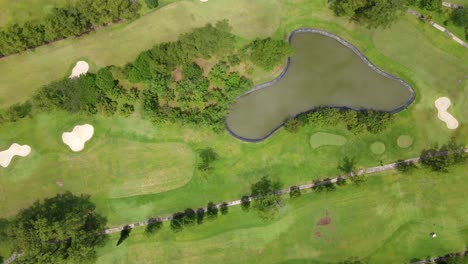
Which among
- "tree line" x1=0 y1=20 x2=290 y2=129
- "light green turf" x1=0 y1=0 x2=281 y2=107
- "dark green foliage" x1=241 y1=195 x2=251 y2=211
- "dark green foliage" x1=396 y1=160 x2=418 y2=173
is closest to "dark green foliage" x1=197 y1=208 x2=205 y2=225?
"dark green foliage" x1=241 y1=195 x2=251 y2=211

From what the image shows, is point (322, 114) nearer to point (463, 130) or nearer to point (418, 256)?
point (463, 130)

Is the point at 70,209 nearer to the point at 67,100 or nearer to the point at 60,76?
the point at 67,100

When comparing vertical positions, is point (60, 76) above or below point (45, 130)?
above

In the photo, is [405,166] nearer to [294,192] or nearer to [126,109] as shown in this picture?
[294,192]

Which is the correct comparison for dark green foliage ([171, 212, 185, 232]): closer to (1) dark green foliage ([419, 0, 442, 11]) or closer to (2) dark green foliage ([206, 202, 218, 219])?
(2) dark green foliage ([206, 202, 218, 219])

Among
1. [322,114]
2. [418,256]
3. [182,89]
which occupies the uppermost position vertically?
[182,89]

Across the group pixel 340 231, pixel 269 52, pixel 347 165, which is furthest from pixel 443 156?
pixel 269 52

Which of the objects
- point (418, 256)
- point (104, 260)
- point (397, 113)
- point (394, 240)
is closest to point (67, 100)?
point (104, 260)
